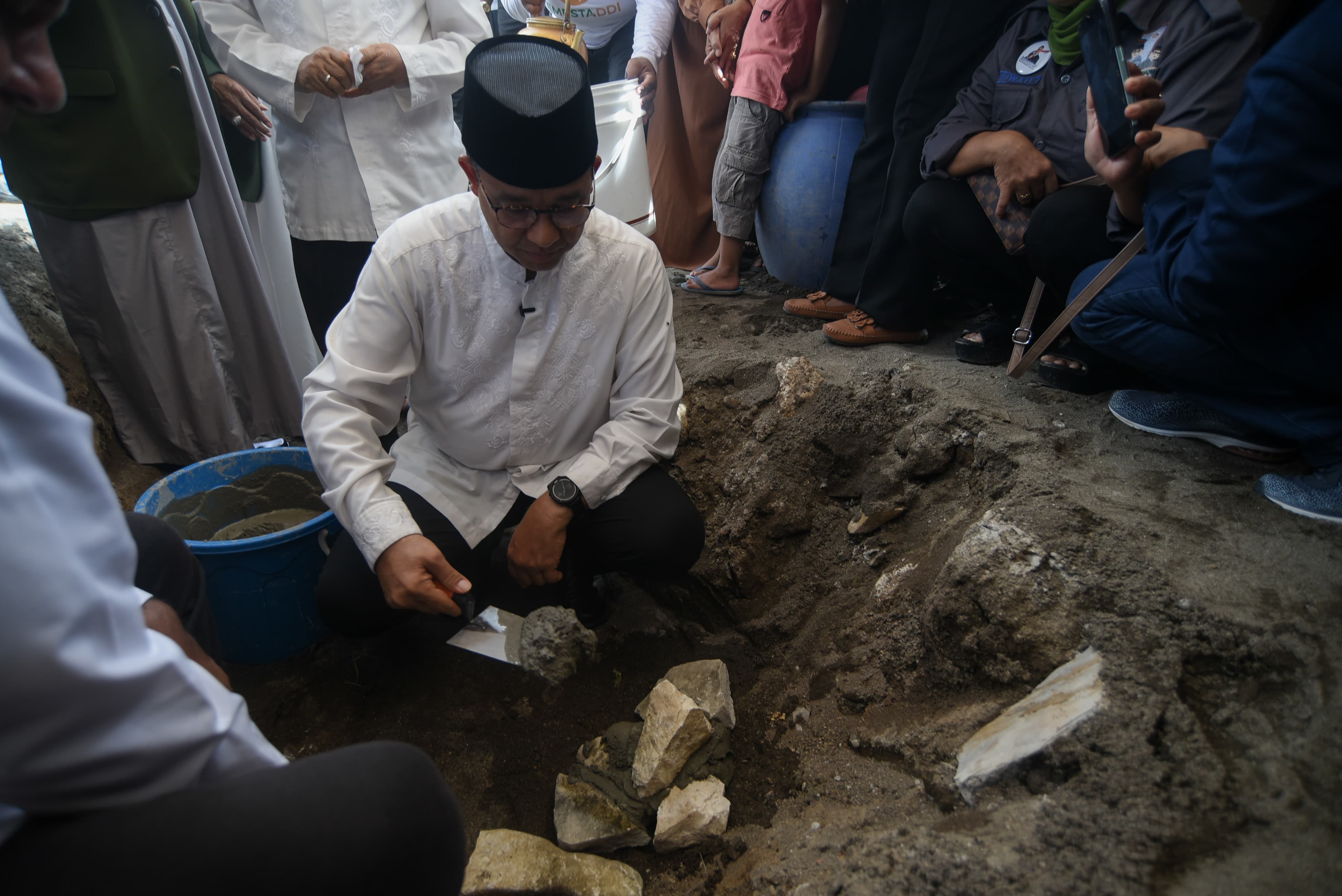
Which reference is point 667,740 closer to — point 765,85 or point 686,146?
point 765,85

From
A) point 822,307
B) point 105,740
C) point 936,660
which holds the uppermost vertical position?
point 105,740

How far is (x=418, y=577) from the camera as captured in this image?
144 centimetres

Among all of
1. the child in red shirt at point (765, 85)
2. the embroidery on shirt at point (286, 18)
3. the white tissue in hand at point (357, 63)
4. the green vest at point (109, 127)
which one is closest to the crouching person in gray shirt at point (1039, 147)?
the child in red shirt at point (765, 85)

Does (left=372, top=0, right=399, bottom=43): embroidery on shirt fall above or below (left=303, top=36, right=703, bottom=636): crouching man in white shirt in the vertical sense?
above

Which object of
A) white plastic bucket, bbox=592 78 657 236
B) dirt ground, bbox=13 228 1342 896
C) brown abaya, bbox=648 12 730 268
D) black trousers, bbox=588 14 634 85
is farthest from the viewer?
black trousers, bbox=588 14 634 85

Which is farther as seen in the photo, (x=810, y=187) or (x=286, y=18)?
(x=810, y=187)

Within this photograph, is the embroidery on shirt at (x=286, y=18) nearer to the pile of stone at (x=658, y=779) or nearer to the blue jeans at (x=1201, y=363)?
the pile of stone at (x=658, y=779)

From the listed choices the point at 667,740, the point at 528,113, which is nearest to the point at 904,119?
the point at 528,113

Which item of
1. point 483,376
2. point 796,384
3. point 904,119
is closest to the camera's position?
point 483,376

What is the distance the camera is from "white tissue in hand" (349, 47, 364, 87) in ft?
6.47

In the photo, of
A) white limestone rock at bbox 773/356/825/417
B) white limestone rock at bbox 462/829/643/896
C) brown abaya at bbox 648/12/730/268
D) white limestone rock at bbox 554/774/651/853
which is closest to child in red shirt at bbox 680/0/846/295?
brown abaya at bbox 648/12/730/268

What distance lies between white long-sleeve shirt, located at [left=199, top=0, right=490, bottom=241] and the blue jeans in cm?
199

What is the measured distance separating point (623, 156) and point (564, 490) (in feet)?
8.26

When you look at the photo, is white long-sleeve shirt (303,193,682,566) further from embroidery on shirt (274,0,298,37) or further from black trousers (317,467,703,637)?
embroidery on shirt (274,0,298,37)
